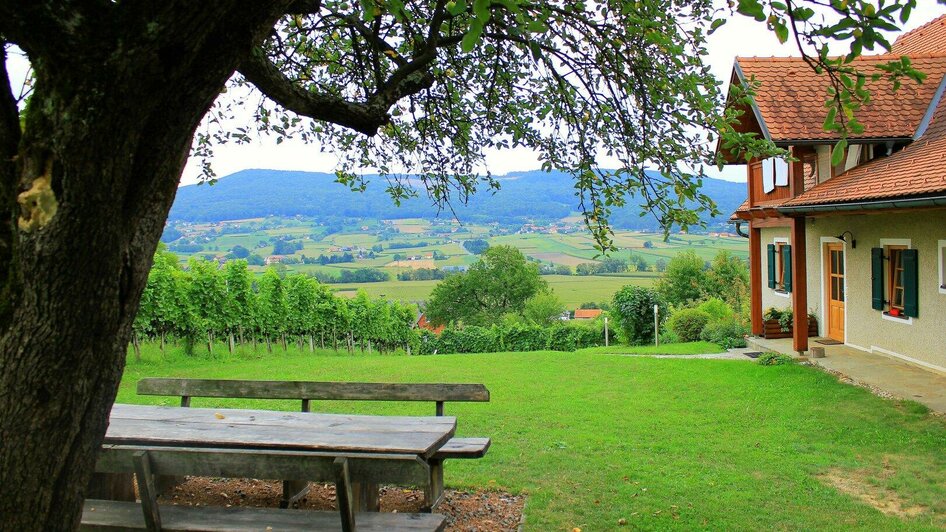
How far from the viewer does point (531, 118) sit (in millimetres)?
6465

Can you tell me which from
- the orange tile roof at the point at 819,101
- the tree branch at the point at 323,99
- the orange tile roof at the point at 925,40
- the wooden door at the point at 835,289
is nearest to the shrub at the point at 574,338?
the wooden door at the point at 835,289

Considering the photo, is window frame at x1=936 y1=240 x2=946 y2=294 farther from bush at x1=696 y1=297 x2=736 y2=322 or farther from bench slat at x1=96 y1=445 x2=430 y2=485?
bush at x1=696 y1=297 x2=736 y2=322

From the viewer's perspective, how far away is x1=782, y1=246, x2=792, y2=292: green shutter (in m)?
18.5

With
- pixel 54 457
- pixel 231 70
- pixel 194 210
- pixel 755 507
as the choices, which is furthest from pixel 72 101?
pixel 194 210

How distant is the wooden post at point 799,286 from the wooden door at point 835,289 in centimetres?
174

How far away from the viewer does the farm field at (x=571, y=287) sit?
2586 inches

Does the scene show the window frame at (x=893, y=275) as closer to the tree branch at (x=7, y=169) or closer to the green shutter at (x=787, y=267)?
the green shutter at (x=787, y=267)

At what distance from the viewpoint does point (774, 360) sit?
47.8ft

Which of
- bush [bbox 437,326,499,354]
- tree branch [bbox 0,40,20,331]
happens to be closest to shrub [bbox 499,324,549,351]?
bush [bbox 437,326,499,354]

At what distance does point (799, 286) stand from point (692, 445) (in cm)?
777

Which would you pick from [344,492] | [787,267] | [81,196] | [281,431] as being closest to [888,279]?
[787,267]

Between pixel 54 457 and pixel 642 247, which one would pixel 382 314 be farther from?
pixel 642 247

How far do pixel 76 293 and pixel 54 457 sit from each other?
530 millimetres

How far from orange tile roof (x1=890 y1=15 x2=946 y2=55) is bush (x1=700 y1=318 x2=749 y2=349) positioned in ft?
25.5
